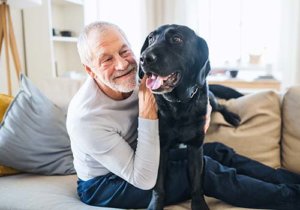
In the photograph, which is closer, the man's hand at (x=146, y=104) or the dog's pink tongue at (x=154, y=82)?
the dog's pink tongue at (x=154, y=82)

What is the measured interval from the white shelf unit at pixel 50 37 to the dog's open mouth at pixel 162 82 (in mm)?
2083

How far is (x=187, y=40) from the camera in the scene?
3.44 feet

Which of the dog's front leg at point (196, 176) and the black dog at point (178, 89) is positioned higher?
the black dog at point (178, 89)

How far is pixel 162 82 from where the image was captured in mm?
994

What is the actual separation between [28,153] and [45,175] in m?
0.14

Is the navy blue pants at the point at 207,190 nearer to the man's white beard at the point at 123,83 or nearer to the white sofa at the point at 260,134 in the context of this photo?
the white sofa at the point at 260,134

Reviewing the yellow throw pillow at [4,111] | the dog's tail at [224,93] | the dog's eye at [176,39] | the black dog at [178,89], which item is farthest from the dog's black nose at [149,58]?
the yellow throw pillow at [4,111]

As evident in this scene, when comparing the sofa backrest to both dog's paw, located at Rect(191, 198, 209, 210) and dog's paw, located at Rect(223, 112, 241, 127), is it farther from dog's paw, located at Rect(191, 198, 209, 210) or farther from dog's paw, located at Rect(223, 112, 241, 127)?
dog's paw, located at Rect(191, 198, 209, 210)

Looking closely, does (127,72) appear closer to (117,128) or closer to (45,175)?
(117,128)

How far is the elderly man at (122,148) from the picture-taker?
1.13 meters

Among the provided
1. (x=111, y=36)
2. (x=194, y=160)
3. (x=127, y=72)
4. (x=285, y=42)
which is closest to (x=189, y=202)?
(x=194, y=160)

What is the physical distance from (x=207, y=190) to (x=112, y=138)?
0.41 metres

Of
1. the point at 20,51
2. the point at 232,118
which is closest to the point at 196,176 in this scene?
the point at 232,118

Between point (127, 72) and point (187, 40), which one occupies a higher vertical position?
point (187, 40)
